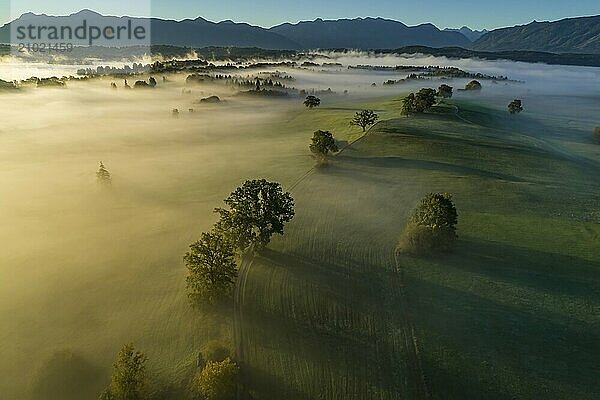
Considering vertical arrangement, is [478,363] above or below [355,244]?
below

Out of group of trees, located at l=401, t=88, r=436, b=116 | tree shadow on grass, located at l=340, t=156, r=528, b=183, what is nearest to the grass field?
tree shadow on grass, located at l=340, t=156, r=528, b=183

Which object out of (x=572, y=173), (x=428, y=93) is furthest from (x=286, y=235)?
(x=428, y=93)

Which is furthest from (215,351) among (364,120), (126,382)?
(364,120)

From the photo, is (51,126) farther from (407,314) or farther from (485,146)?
(407,314)

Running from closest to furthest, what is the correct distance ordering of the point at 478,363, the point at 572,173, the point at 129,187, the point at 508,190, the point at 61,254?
the point at 478,363 → the point at 61,254 → the point at 508,190 → the point at 129,187 → the point at 572,173

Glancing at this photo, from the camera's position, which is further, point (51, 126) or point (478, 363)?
point (51, 126)

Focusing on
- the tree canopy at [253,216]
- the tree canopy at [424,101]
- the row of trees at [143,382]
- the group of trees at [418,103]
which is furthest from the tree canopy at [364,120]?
the row of trees at [143,382]

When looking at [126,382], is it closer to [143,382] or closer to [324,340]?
[143,382]

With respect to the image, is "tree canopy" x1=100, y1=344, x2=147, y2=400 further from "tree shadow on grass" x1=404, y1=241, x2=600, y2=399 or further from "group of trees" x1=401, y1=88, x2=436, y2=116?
"group of trees" x1=401, y1=88, x2=436, y2=116
